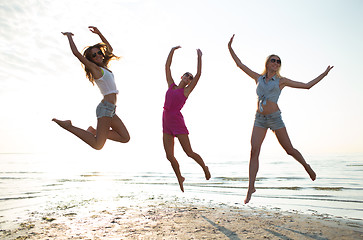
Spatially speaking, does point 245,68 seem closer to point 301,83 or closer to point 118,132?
point 301,83

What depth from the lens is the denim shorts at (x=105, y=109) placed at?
19.3 ft

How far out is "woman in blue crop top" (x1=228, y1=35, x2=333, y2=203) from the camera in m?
5.86

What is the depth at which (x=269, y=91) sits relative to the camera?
5.88 m

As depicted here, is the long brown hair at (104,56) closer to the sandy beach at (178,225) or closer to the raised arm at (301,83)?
the sandy beach at (178,225)

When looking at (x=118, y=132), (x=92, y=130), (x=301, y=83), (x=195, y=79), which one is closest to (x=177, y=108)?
(x=195, y=79)

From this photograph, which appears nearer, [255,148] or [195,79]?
[255,148]

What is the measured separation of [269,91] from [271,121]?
1.94ft

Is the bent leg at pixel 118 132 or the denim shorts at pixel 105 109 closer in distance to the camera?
the denim shorts at pixel 105 109

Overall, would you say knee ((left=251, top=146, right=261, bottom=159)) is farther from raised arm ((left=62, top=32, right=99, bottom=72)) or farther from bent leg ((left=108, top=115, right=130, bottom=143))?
raised arm ((left=62, top=32, right=99, bottom=72))

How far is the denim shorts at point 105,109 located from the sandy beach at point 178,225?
7.26 ft

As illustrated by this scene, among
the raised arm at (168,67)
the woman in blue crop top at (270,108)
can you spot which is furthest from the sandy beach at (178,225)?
the raised arm at (168,67)

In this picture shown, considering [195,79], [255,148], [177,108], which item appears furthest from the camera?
[177,108]

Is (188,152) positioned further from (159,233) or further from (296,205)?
(296,205)

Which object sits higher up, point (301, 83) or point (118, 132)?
point (301, 83)
